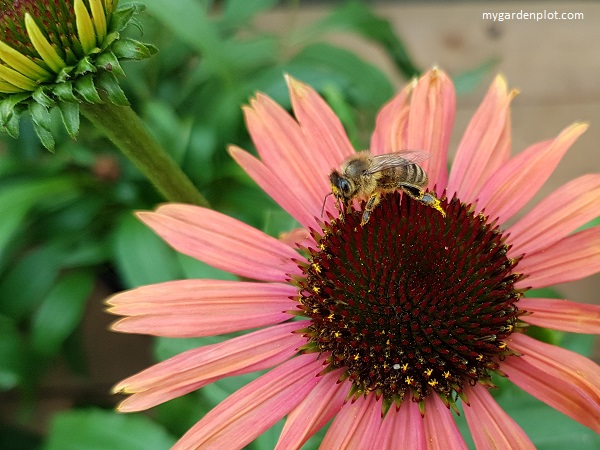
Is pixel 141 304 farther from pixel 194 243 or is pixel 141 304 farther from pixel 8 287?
pixel 8 287

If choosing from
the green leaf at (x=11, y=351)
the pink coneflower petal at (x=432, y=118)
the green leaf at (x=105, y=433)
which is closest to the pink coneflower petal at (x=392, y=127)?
the pink coneflower petal at (x=432, y=118)

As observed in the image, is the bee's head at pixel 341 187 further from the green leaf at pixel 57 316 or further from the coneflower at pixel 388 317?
the green leaf at pixel 57 316

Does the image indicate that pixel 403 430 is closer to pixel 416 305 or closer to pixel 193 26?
pixel 416 305

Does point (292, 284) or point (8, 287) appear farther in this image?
point (8, 287)

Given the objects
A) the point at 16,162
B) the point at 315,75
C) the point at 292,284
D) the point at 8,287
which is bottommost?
the point at 8,287

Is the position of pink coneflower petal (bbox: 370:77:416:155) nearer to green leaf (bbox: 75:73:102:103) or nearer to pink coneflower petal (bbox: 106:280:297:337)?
pink coneflower petal (bbox: 106:280:297:337)

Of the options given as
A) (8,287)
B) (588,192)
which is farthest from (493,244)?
(8,287)

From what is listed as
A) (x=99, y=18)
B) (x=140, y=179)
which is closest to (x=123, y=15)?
(x=99, y=18)
